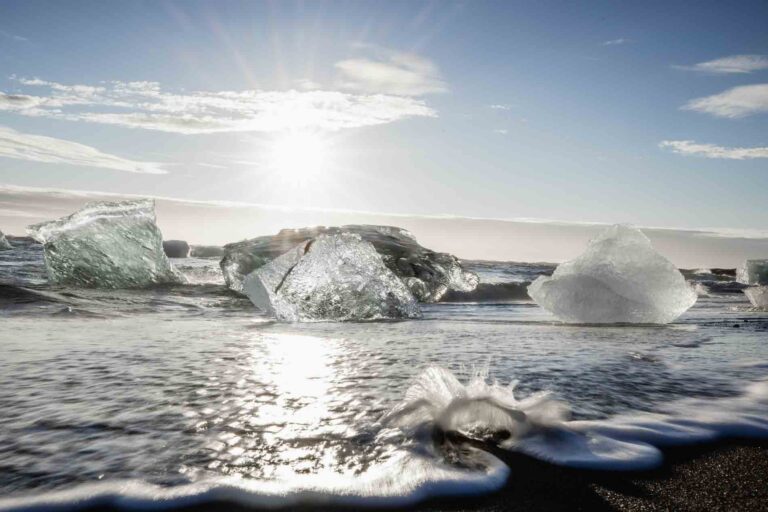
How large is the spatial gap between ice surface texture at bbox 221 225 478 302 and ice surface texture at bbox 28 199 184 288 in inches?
40.7

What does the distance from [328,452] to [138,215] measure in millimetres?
7500

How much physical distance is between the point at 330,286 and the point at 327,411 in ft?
11.3

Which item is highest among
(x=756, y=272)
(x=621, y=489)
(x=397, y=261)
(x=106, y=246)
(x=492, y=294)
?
(x=106, y=246)

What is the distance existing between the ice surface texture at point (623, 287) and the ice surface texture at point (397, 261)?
3.51 m

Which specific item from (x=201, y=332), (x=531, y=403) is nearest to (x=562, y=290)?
(x=201, y=332)

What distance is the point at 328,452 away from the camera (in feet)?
5.21

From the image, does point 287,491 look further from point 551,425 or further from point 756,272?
point 756,272

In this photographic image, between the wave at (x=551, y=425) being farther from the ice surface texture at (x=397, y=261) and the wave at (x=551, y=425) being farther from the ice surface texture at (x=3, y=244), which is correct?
the ice surface texture at (x=3, y=244)

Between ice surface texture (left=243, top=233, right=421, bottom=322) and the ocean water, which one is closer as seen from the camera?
the ocean water

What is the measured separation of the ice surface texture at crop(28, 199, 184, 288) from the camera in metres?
7.53

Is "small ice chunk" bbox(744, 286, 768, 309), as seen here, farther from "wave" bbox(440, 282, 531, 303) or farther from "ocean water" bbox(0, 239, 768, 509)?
"ocean water" bbox(0, 239, 768, 509)

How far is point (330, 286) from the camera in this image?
538 centimetres

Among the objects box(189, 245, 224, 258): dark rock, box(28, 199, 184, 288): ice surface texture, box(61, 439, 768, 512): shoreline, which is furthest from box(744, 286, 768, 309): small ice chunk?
box(189, 245, 224, 258): dark rock

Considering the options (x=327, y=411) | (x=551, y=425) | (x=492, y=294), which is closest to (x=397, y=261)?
(x=492, y=294)
